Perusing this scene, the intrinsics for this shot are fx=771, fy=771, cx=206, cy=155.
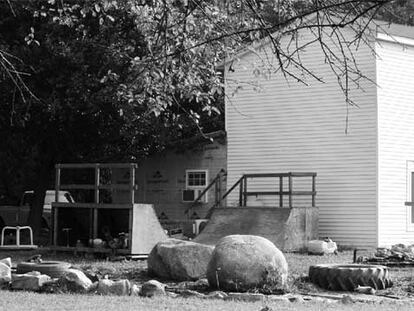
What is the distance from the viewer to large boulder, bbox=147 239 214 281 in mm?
14188

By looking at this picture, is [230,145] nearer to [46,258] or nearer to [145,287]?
[46,258]

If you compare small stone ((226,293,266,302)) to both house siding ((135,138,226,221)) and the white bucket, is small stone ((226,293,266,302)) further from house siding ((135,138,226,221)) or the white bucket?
house siding ((135,138,226,221))

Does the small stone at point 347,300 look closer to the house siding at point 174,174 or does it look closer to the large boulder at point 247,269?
the large boulder at point 247,269

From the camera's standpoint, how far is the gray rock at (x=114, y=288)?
→ 11.9 meters

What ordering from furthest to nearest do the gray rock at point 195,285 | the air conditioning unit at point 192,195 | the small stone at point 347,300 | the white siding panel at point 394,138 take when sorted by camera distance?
the air conditioning unit at point 192,195 < the white siding panel at point 394,138 < the gray rock at point 195,285 < the small stone at point 347,300

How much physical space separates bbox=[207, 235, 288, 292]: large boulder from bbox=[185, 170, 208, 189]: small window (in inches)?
588

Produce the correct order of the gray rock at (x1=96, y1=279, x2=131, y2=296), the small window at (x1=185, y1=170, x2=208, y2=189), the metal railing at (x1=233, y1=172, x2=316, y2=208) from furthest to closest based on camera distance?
the small window at (x1=185, y1=170, x2=208, y2=189)
the metal railing at (x1=233, y1=172, x2=316, y2=208)
the gray rock at (x1=96, y1=279, x2=131, y2=296)

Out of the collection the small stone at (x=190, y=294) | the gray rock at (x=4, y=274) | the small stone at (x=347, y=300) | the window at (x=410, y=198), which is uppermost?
the window at (x=410, y=198)

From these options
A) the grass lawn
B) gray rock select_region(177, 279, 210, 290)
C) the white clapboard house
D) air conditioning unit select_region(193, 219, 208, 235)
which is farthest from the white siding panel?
gray rock select_region(177, 279, 210, 290)

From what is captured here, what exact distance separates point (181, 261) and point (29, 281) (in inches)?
115

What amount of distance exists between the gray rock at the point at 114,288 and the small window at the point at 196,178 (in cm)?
1596

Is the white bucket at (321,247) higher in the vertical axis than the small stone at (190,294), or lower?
higher

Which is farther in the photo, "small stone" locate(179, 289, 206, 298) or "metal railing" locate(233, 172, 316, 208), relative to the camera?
"metal railing" locate(233, 172, 316, 208)

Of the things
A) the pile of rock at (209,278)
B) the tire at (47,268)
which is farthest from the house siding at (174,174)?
the tire at (47,268)
